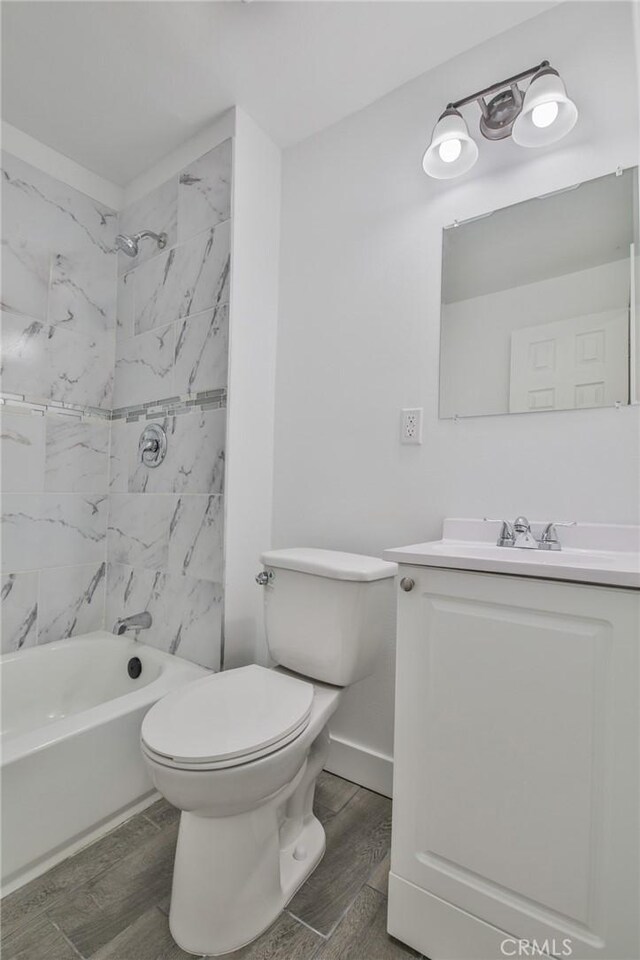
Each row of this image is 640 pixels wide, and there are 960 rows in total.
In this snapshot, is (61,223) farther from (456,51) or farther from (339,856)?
(339,856)

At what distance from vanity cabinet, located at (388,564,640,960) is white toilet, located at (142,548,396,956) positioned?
0.28 metres

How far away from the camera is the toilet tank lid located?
1.27 meters

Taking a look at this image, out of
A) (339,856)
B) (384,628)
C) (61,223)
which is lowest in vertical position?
(339,856)

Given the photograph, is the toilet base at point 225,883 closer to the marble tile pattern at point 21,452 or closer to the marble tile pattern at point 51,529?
the marble tile pattern at point 51,529

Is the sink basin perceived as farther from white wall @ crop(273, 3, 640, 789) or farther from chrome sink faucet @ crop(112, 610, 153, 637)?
chrome sink faucet @ crop(112, 610, 153, 637)

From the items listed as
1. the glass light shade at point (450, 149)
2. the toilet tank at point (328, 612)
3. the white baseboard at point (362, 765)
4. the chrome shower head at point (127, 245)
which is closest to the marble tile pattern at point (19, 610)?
the toilet tank at point (328, 612)

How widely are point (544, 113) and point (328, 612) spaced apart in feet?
4.93

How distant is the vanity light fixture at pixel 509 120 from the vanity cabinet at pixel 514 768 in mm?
1222

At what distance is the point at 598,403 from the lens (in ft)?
3.90

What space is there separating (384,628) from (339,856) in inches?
24.5

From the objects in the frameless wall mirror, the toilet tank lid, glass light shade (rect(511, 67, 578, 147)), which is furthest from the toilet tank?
glass light shade (rect(511, 67, 578, 147))

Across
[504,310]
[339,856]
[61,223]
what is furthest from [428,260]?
[339,856]

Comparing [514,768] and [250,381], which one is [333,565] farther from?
[250,381]

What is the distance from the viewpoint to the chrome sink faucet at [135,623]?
1865 millimetres
